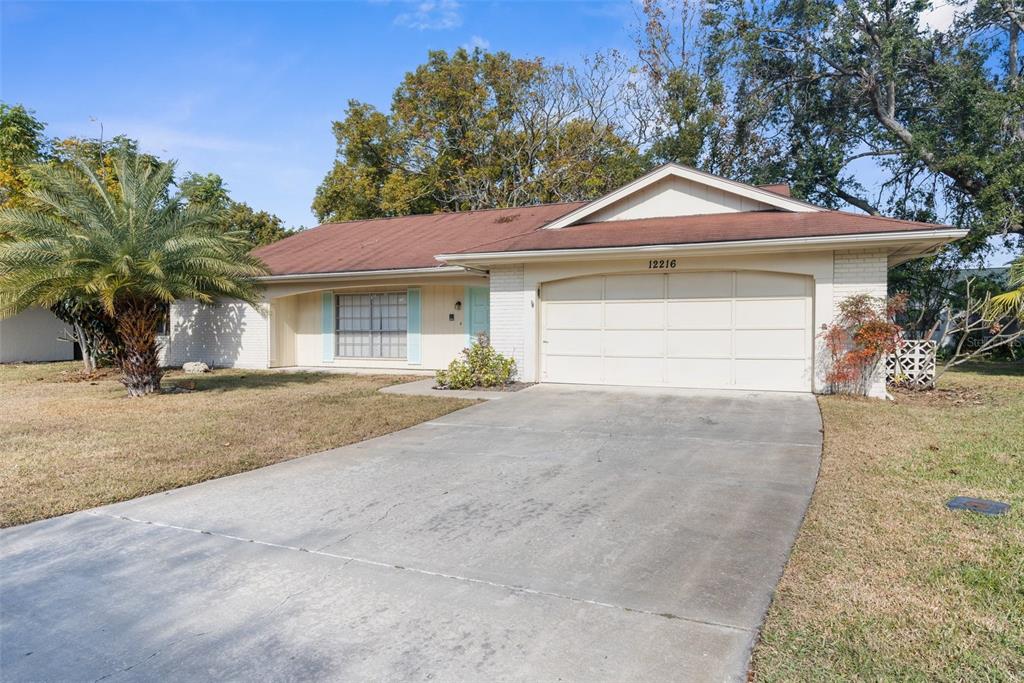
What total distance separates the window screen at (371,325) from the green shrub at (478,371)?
392cm

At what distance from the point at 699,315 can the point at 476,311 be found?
579 centimetres

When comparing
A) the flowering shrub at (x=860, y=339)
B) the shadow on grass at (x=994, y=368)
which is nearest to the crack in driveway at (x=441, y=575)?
the flowering shrub at (x=860, y=339)

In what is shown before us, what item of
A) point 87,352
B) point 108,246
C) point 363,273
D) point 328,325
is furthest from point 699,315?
point 87,352

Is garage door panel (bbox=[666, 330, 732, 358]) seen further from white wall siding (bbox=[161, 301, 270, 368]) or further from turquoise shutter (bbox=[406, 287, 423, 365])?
white wall siding (bbox=[161, 301, 270, 368])

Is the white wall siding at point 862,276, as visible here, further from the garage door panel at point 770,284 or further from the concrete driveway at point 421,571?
the concrete driveway at point 421,571

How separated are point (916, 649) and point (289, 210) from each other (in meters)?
32.2

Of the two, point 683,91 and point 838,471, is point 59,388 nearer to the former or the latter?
point 838,471

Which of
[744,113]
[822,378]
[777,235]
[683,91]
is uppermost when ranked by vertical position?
[683,91]

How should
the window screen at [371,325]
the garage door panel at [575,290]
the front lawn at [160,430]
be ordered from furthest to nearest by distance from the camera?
the window screen at [371,325], the garage door panel at [575,290], the front lawn at [160,430]

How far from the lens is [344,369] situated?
16719mm

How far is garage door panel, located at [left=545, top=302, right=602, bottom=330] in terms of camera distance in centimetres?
1276

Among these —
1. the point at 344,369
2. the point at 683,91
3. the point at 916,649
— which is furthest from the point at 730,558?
the point at 683,91

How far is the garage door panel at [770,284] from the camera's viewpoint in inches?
448

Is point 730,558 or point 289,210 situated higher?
point 289,210
